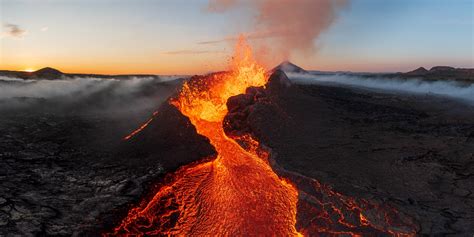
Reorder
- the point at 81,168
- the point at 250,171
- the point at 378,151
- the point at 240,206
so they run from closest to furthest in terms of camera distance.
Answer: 1. the point at 240,206
2. the point at 250,171
3. the point at 81,168
4. the point at 378,151

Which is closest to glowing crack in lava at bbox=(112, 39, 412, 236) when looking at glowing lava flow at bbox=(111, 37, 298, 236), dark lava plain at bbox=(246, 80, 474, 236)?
glowing lava flow at bbox=(111, 37, 298, 236)

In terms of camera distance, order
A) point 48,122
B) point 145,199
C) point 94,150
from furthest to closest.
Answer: point 48,122
point 94,150
point 145,199

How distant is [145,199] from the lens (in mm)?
7848

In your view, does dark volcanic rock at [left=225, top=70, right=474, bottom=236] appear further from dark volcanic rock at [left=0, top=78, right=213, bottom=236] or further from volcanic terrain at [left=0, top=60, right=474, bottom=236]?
dark volcanic rock at [left=0, top=78, right=213, bottom=236]

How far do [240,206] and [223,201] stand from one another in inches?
17.5

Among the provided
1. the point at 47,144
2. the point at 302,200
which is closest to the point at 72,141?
the point at 47,144

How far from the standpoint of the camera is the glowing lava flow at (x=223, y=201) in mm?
6645

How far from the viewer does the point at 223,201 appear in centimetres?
764

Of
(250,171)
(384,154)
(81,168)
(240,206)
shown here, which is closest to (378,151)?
(384,154)

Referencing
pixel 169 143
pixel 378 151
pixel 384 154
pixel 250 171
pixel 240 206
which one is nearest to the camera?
pixel 240 206

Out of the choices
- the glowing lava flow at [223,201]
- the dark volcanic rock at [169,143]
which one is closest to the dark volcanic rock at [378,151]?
the glowing lava flow at [223,201]

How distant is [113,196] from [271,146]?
4585mm

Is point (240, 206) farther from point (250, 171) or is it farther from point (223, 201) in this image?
point (250, 171)

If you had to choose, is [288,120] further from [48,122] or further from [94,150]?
[48,122]
